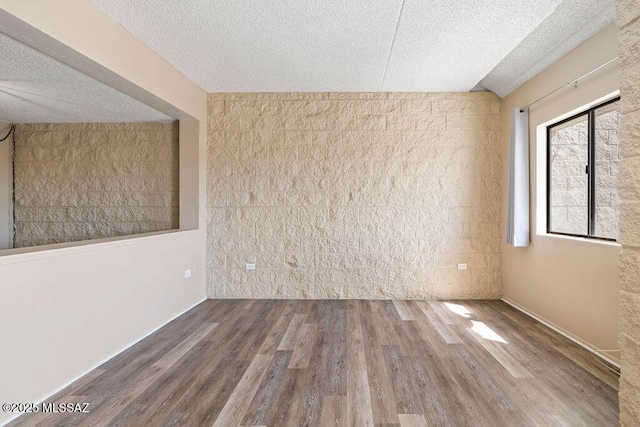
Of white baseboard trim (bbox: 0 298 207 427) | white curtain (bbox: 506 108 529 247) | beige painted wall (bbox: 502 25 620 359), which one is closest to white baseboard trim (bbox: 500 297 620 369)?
beige painted wall (bbox: 502 25 620 359)

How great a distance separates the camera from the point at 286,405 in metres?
1.75

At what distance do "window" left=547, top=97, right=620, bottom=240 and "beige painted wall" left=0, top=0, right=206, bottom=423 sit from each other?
3.88 metres

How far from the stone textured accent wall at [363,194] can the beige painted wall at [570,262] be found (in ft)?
1.75

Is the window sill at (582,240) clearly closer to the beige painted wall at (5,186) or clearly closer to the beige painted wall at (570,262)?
the beige painted wall at (570,262)

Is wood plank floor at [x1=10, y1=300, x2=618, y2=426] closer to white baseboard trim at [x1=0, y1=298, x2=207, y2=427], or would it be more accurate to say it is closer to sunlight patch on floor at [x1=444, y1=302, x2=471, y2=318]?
white baseboard trim at [x1=0, y1=298, x2=207, y2=427]

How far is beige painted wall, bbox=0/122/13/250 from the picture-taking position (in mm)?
3965

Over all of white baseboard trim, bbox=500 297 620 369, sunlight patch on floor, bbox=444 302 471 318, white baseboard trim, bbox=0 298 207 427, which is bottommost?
white baseboard trim, bbox=0 298 207 427

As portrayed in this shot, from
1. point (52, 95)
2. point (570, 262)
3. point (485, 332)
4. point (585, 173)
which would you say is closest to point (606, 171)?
point (585, 173)

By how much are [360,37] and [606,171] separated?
2.45 metres

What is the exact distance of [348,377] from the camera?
79.8 inches

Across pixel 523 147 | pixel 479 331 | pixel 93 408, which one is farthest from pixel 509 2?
pixel 93 408

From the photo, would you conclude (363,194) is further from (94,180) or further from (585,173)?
(94,180)

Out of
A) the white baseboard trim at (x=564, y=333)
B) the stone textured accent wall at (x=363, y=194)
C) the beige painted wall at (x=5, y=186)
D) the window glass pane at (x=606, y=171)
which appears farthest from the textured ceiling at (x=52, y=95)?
the white baseboard trim at (x=564, y=333)

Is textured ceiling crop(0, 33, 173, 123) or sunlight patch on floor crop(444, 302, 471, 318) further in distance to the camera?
sunlight patch on floor crop(444, 302, 471, 318)
